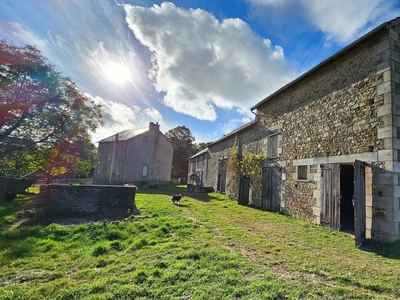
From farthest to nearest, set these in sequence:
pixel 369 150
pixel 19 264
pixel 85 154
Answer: pixel 85 154 < pixel 369 150 < pixel 19 264

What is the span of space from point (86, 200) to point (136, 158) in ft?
54.7

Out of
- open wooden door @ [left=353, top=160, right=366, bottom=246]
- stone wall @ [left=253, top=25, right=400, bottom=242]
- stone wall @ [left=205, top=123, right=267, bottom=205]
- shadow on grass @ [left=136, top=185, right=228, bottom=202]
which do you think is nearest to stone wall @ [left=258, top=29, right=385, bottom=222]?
stone wall @ [left=253, top=25, right=400, bottom=242]

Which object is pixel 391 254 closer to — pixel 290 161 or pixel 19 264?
pixel 290 161

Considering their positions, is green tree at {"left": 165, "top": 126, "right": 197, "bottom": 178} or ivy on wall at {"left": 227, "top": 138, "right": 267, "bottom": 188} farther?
green tree at {"left": 165, "top": 126, "right": 197, "bottom": 178}

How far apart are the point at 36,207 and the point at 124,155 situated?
16796mm

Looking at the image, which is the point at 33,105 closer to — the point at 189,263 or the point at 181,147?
the point at 189,263

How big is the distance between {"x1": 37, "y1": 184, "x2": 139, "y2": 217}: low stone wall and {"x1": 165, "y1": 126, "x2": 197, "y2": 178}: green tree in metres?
29.1

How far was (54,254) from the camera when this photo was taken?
477cm

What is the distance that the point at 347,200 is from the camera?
851 centimetres

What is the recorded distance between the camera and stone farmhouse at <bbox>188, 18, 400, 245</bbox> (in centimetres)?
561

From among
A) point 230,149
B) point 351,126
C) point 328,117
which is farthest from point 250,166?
point 351,126

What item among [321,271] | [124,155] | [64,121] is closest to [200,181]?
[124,155]

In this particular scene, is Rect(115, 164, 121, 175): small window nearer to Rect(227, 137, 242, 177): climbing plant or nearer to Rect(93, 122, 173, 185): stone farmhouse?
Rect(93, 122, 173, 185): stone farmhouse

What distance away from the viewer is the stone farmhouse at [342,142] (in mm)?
5609
